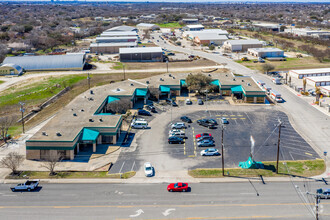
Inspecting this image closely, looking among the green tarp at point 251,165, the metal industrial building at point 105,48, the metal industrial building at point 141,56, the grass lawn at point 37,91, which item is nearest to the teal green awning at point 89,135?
the green tarp at point 251,165

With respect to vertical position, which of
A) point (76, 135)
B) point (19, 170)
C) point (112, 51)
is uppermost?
point (112, 51)

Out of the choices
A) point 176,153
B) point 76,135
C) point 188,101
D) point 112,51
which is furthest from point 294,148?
point 112,51

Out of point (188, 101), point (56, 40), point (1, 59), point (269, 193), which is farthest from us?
point (56, 40)

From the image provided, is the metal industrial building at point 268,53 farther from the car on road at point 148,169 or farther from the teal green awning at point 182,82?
the car on road at point 148,169

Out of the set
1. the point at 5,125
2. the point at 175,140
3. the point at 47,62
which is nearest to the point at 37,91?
the point at 5,125

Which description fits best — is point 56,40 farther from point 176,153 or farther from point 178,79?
point 176,153

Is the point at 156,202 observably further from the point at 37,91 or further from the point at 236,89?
the point at 37,91
